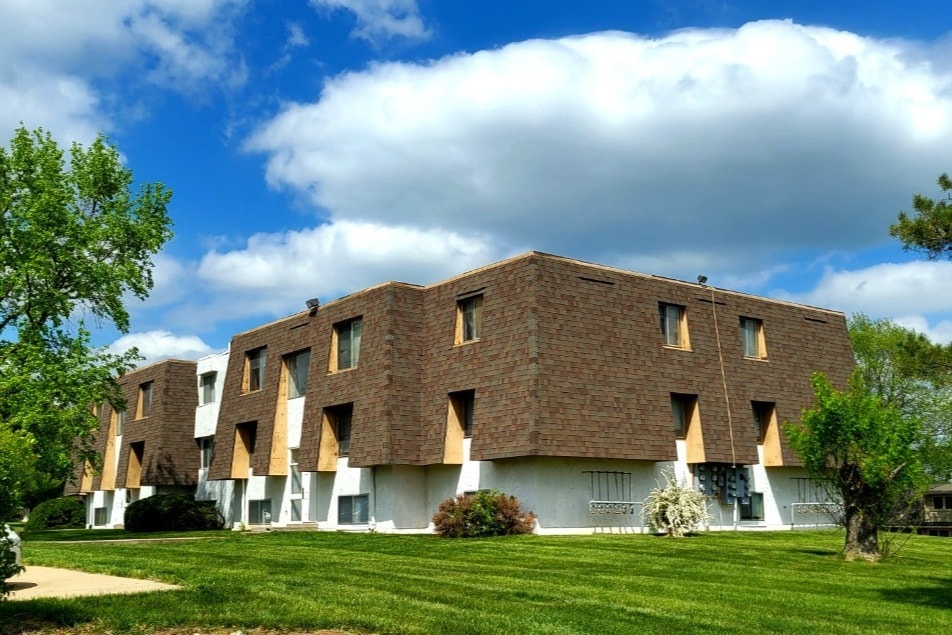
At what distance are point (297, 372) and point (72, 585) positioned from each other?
24234 millimetres

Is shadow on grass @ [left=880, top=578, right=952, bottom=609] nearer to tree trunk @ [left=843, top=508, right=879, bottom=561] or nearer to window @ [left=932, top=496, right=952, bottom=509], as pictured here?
tree trunk @ [left=843, top=508, right=879, bottom=561]

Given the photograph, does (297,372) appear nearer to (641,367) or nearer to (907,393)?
(641,367)

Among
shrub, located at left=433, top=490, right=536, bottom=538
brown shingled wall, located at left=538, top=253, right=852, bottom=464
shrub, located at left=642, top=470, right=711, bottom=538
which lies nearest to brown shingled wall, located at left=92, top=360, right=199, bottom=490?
shrub, located at left=433, top=490, right=536, bottom=538

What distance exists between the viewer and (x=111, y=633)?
1010 cm

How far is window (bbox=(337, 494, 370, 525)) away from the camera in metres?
33.1

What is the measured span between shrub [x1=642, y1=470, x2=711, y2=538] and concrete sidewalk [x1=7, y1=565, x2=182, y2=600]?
17.1m

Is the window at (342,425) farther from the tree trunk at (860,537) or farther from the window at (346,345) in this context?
the tree trunk at (860,537)

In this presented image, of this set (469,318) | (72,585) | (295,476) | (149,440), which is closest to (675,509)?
(469,318)

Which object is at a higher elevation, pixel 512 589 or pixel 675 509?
pixel 675 509

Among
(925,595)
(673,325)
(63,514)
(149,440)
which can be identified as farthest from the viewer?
(63,514)

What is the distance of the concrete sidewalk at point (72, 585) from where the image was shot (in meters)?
12.7

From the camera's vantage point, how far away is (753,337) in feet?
117

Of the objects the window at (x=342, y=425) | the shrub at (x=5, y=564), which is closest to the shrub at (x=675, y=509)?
the window at (x=342, y=425)

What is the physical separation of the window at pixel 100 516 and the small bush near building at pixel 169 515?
13.9m
